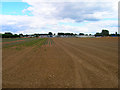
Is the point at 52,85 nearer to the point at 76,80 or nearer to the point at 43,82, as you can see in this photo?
the point at 43,82

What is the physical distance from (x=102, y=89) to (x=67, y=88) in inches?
58.0

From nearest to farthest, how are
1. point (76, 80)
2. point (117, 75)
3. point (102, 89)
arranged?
1. point (102, 89)
2. point (76, 80)
3. point (117, 75)

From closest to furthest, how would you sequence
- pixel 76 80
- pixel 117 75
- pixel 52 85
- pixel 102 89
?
pixel 102 89, pixel 52 85, pixel 76 80, pixel 117 75

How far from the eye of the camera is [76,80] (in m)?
5.45

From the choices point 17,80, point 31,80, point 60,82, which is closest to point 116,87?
point 60,82

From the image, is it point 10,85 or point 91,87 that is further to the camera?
point 10,85

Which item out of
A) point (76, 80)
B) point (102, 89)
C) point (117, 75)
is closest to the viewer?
point (102, 89)

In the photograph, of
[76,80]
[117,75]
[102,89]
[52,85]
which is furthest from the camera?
[117,75]

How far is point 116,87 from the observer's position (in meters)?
4.79

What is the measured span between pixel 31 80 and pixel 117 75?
4671 mm

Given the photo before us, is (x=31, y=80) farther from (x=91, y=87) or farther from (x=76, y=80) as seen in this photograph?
(x=91, y=87)

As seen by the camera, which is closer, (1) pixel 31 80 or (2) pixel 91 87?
(2) pixel 91 87

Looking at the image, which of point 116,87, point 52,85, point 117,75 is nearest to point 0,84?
point 52,85

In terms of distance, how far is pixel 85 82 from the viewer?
5.21 metres
